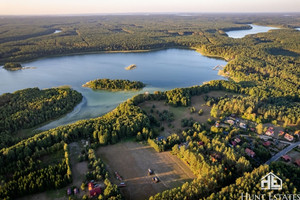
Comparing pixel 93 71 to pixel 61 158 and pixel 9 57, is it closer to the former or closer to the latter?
pixel 9 57

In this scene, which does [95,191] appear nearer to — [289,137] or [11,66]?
[289,137]

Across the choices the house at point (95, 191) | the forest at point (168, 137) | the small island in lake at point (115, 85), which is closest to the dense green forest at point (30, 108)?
the forest at point (168, 137)

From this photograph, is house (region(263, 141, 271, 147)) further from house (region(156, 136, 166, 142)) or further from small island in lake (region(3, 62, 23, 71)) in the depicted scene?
small island in lake (region(3, 62, 23, 71))

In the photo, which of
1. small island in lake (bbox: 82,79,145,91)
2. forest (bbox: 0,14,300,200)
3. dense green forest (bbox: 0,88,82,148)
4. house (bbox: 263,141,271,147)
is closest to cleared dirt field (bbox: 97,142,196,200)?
forest (bbox: 0,14,300,200)

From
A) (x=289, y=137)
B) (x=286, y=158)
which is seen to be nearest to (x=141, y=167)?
(x=286, y=158)

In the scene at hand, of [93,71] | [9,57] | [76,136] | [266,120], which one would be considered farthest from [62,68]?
[266,120]

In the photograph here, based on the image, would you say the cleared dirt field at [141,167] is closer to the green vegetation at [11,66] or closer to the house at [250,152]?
the house at [250,152]
